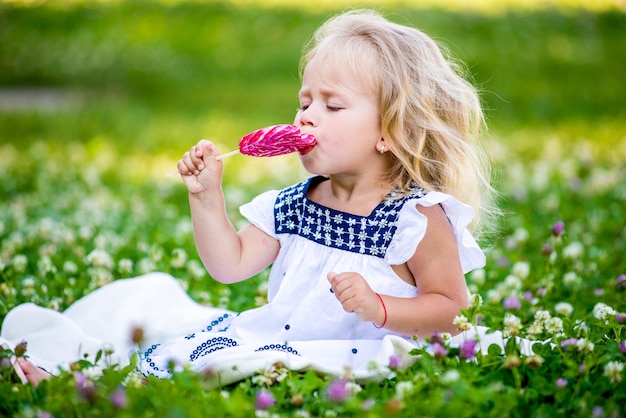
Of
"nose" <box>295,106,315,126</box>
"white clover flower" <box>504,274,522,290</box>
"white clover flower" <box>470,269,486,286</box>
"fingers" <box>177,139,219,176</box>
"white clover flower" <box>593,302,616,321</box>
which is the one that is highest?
"nose" <box>295,106,315,126</box>

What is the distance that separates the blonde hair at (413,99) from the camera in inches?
115

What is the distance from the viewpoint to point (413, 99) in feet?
9.70

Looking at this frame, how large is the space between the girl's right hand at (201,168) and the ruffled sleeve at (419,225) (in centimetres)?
61

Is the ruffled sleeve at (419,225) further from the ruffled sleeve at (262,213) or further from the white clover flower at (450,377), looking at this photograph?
the white clover flower at (450,377)

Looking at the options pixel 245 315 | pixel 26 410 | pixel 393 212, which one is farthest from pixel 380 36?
pixel 26 410

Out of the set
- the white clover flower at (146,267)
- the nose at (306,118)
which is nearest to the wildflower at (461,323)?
the nose at (306,118)

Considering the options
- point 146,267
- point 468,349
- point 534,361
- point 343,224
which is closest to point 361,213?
point 343,224

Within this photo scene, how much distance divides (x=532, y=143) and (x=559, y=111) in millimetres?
1929

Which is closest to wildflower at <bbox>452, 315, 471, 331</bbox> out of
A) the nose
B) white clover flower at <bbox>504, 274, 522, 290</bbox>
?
the nose

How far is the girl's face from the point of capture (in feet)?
9.41

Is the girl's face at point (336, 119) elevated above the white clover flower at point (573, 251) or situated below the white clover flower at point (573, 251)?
above

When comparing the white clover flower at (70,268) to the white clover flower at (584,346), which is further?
the white clover flower at (70,268)

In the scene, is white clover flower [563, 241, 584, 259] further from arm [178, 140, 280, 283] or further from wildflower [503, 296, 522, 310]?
arm [178, 140, 280, 283]

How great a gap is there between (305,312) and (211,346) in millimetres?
341
